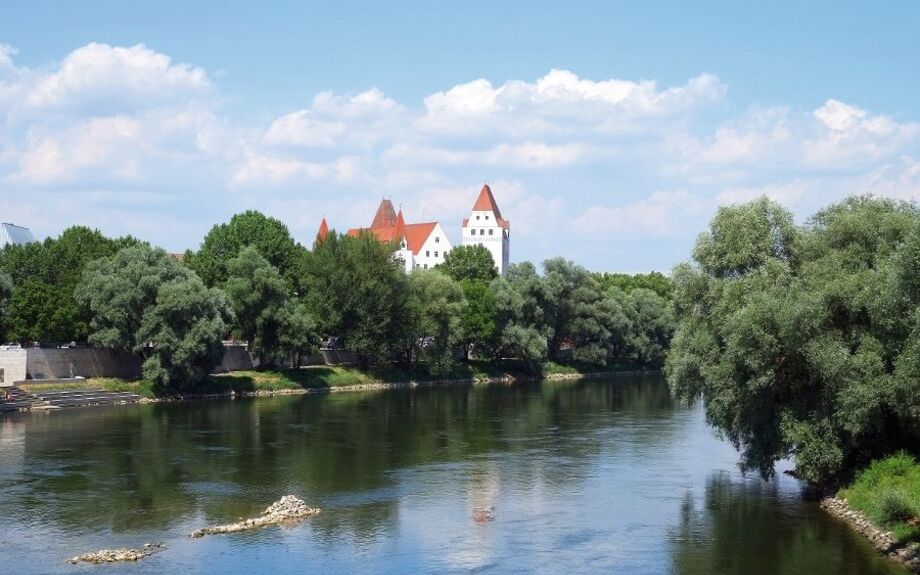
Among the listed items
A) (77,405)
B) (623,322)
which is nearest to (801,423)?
(77,405)

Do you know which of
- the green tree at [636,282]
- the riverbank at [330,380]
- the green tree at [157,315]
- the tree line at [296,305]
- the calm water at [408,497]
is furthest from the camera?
the green tree at [636,282]

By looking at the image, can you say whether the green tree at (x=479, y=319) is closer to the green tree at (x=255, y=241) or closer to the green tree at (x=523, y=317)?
the green tree at (x=523, y=317)

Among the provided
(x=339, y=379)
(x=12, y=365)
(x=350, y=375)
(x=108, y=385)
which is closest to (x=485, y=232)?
(x=350, y=375)

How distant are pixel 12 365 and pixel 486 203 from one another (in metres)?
111

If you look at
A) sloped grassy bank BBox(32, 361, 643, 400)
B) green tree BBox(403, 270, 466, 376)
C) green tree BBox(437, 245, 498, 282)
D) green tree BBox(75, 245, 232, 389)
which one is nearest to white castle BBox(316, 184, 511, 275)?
green tree BBox(437, 245, 498, 282)

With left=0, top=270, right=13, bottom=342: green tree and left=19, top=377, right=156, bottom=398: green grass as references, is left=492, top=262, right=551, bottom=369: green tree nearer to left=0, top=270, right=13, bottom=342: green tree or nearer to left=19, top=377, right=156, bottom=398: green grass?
left=19, top=377, right=156, bottom=398: green grass

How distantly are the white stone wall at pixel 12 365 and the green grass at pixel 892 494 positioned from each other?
177 ft

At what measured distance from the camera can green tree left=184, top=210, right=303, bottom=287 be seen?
318ft

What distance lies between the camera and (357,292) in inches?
3516

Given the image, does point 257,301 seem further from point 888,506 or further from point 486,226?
point 486,226

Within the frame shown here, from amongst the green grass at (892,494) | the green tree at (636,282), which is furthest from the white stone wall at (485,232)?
the green grass at (892,494)

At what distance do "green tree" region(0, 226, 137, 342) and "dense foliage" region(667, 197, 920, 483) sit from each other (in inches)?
1934

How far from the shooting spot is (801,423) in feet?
113

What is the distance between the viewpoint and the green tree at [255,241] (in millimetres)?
96875
